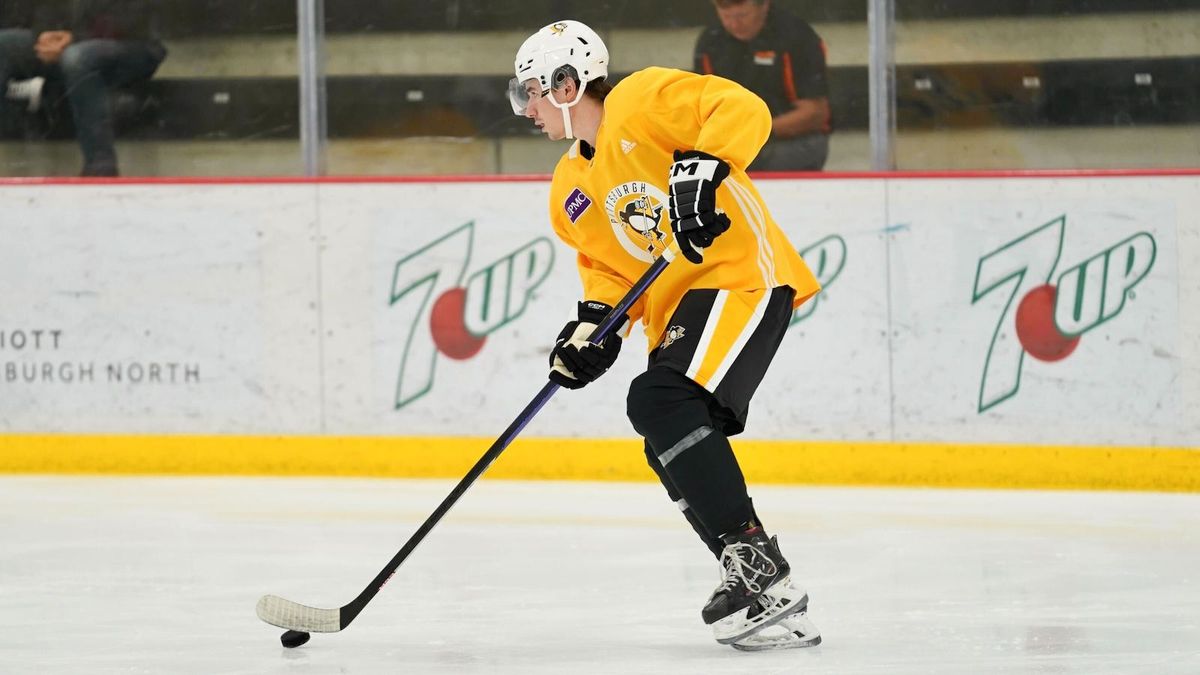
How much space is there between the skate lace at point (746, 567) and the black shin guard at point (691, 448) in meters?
0.03

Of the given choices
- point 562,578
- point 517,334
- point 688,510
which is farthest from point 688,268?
point 517,334

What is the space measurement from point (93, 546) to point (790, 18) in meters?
2.64

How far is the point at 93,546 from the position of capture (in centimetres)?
394

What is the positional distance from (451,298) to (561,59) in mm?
2443

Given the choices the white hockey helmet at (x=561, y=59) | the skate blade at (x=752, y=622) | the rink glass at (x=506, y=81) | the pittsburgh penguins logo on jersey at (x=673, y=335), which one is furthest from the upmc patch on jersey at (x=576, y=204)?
the rink glass at (x=506, y=81)

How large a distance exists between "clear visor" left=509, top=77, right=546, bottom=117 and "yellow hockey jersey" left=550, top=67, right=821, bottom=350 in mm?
107

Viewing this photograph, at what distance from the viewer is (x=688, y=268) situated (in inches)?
112

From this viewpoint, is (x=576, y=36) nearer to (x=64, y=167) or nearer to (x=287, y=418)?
(x=287, y=418)

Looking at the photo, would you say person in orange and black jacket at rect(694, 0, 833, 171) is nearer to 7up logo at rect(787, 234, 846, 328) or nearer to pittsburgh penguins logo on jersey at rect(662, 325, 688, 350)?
7up logo at rect(787, 234, 846, 328)

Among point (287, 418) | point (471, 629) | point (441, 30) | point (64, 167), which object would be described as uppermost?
point (441, 30)

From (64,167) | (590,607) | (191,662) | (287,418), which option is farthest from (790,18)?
(191,662)

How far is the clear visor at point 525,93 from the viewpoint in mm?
2891

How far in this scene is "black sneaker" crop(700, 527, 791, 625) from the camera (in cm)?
271

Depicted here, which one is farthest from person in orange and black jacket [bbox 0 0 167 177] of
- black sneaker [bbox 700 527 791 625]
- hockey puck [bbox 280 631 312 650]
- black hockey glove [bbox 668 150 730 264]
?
black sneaker [bbox 700 527 791 625]
